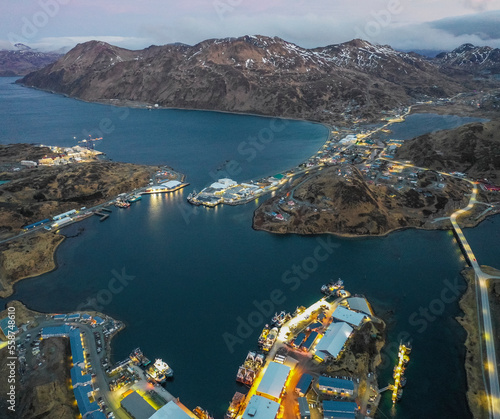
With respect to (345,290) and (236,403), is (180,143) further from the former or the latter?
(236,403)

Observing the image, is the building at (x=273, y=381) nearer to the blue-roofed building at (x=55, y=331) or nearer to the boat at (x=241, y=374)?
the boat at (x=241, y=374)

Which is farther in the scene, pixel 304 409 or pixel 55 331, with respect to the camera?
pixel 55 331

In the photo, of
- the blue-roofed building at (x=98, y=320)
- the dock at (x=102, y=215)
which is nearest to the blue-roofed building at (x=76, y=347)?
the blue-roofed building at (x=98, y=320)

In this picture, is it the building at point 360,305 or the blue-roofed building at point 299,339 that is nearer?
the blue-roofed building at point 299,339

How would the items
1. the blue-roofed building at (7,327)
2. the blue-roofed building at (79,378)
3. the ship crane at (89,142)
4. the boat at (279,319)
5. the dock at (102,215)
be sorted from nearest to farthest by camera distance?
the blue-roofed building at (79,378) < the blue-roofed building at (7,327) < the boat at (279,319) < the dock at (102,215) < the ship crane at (89,142)

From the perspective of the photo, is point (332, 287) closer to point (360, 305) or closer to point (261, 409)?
point (360, 305)

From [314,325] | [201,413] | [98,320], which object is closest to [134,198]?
[98,320]

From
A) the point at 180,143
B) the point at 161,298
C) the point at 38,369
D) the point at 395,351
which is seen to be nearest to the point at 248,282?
the point at 161,298
